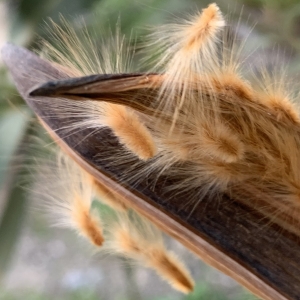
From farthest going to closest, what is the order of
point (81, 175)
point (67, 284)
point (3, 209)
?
point (67, 284), point (3, 209), point (81, 175)

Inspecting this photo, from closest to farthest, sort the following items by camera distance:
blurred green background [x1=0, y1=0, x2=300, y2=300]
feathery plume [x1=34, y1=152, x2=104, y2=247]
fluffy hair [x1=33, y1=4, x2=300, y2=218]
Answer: fluffy hair [x1=33, y1=4, x2=300, y2=218]
feathery plume [x1=34, y1=152, x2=104, y2=247]
blurred green background [x1=0, y1=0, x2=300, y2=300]

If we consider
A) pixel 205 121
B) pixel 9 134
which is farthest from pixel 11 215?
pixel 205 121

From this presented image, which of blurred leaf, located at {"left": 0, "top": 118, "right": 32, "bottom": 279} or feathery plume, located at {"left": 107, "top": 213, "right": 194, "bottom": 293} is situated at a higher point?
feathery plume, located at {"left": 107, "top": 213, "right": 194, "bottom": 293}

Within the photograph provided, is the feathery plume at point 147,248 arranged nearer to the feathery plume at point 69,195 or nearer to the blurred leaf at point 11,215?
the feathery plume at point 69,195

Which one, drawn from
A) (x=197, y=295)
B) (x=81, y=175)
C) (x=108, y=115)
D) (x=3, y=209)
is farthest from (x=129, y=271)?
(x=108, y=115)

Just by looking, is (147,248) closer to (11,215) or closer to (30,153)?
(30,153)

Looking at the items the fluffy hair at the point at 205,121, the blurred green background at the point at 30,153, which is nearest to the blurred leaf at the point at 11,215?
the blurred green background at the point at 30,153

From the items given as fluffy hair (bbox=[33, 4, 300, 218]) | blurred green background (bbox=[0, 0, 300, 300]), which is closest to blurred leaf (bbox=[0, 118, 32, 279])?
blurred green background (bbox=[0, 0, 300, 300])

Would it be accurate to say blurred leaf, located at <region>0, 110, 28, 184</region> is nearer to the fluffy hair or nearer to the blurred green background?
the blurred green background

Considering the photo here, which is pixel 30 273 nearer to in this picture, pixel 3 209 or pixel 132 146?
pixel 3 209
